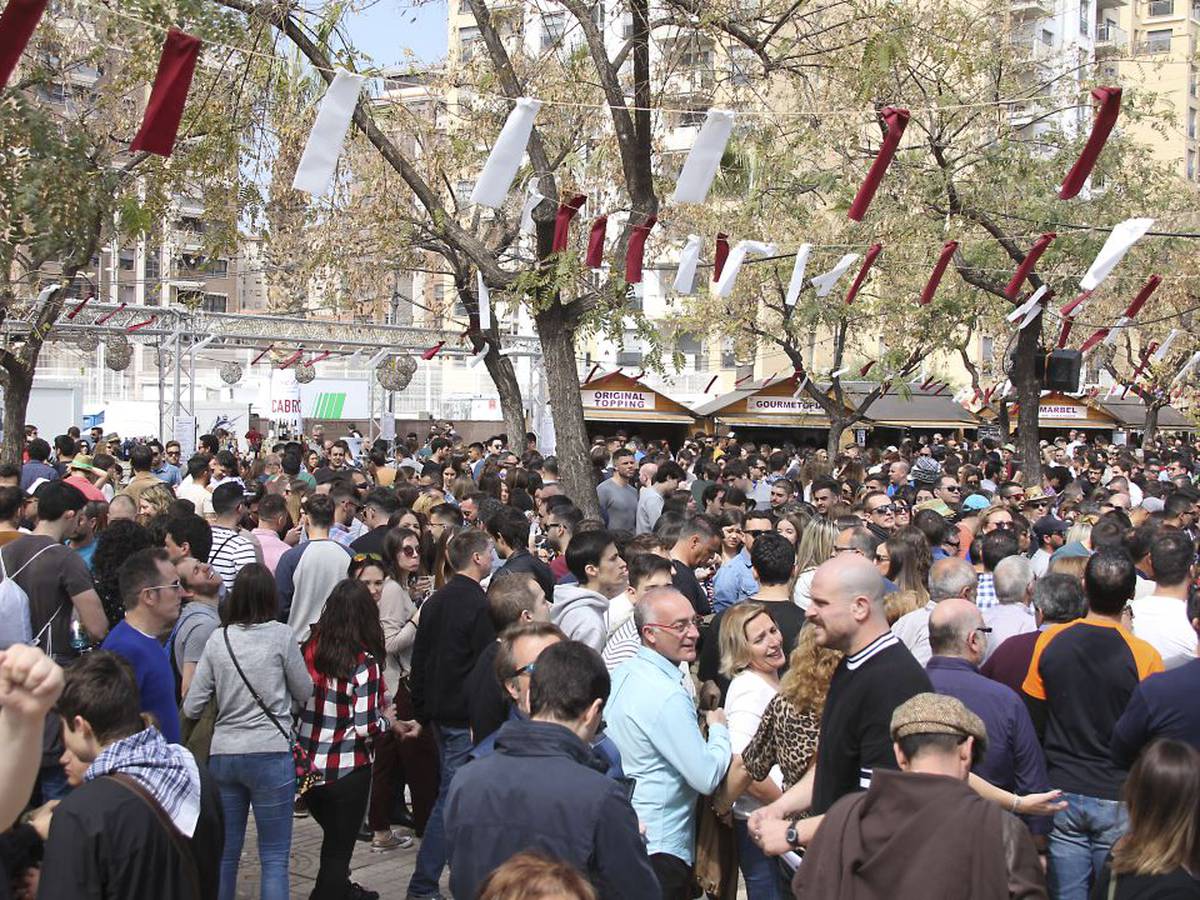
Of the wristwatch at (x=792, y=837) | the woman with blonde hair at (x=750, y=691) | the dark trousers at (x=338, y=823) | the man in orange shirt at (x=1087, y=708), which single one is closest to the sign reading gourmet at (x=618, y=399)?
the dark trousers at (x=338, y=823)

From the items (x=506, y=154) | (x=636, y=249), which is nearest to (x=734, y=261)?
(x=636, y=249)

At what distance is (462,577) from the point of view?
6727 mm

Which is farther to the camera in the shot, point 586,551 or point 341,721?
point 586,551

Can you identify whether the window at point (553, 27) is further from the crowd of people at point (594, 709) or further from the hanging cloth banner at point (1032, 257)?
the hanging cloth banner at point (1032, 257)

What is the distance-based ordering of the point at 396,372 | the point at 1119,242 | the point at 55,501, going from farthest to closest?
1. the point at 396,372
2. the point at 1119,242
3. the point at 55,501

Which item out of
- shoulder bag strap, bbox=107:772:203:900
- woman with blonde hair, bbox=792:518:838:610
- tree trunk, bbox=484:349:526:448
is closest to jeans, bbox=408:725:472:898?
woman with blonde hair, bbox=792:518:838:610

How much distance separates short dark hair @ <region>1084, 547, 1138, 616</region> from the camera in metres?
5.59

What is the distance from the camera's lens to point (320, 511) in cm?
804

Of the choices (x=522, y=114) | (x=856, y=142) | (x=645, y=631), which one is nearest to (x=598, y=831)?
(x=645, y=631)

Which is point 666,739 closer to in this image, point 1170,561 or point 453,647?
point 453,647

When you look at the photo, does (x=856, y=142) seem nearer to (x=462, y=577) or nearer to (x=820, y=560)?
(x=820, y=560)

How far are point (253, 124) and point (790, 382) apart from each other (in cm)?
Answer: 2516

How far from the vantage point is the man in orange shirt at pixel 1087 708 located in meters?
5.27

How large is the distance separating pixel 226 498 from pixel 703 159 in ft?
13.8
